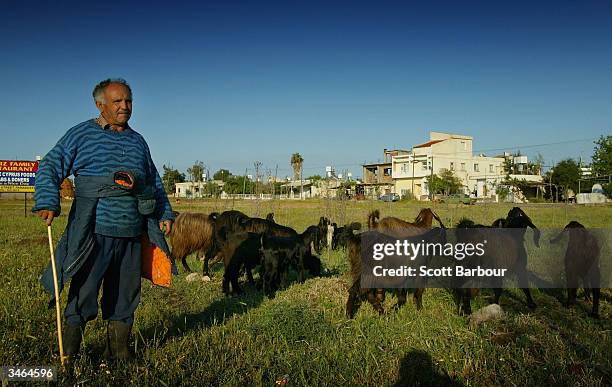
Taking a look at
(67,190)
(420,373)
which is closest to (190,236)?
(67,190)

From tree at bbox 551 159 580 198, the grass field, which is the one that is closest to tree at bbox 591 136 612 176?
tree at bbox 551 159 580 198

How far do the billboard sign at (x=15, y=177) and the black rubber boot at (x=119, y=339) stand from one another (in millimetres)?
27466

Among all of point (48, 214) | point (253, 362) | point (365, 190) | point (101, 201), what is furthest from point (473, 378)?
point (365, 190)

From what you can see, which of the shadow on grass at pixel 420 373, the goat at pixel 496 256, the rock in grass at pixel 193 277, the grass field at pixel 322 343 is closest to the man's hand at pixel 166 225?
the grass field at pixel 322 343

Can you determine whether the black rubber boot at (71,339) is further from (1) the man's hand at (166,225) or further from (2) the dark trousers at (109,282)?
(1) the man's hand at (166,225)

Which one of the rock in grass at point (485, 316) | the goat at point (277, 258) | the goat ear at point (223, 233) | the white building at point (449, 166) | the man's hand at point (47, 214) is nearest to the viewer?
the man's hand at point (47, 214)

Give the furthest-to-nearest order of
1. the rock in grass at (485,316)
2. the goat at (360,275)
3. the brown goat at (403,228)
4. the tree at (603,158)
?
the tree at (603,158) → the brown goat at (403,228) → the goat at (360,275) → the rock in grass at (485,316)

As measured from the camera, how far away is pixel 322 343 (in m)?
4.81

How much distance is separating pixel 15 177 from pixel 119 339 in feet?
92.6

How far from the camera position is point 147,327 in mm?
5309

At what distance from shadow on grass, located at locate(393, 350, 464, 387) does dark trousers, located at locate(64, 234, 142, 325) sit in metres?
2.30

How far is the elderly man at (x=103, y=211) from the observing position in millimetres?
3760

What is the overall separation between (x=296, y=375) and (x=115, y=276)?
170 centimetres

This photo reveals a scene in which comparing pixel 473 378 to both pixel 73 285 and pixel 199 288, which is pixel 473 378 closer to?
pixel 73 285
